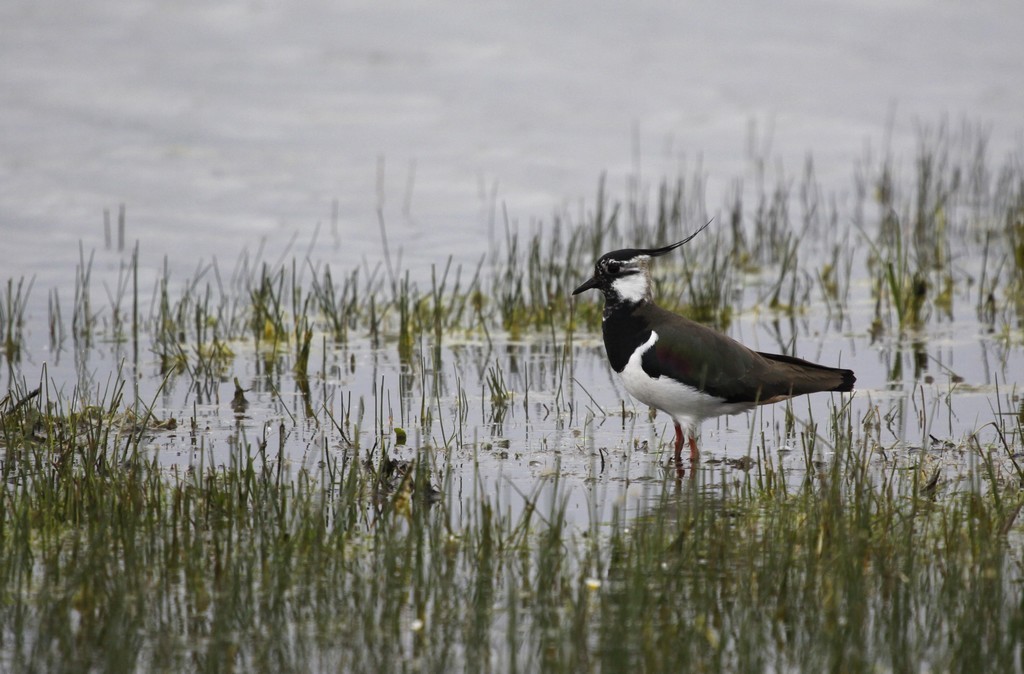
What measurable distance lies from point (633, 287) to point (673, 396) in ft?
2.50

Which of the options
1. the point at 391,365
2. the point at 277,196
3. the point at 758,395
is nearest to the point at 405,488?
the point at 758,395

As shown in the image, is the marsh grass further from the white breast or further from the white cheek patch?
the white cheek patch

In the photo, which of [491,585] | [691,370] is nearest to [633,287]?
[691,370]

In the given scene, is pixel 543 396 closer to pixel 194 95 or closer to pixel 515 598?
pixel 515 598

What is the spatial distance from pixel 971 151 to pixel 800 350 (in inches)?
352

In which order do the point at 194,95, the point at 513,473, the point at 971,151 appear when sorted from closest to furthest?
the point at 513,473
the point at 971,151
the point at 194,95

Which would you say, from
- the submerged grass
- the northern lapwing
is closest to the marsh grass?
the submerged grass

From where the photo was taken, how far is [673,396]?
272 inches

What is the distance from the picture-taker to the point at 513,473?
6.60m

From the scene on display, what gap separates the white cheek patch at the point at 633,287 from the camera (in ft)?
24.2

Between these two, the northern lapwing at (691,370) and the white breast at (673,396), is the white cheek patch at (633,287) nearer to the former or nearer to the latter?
the northern lapwing at (691,370)

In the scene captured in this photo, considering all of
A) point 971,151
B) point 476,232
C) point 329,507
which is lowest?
point 329,507

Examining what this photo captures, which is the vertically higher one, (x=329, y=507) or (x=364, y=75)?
(x=364, y=75)

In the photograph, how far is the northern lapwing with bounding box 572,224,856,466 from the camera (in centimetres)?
689
